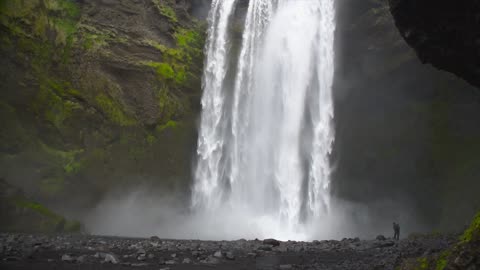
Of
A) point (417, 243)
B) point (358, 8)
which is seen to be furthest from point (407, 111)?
point (417, 243)

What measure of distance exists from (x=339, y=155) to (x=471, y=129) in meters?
6.43

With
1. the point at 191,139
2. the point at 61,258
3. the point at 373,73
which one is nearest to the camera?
the point at 61,258

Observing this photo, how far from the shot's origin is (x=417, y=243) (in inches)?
484

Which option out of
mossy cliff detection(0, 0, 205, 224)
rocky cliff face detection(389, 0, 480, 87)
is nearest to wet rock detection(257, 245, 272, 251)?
rocky cliff face detection(389, 0, 480, 87)

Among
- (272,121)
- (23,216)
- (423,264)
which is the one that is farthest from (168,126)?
(423,264)

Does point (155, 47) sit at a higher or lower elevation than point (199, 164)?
higher

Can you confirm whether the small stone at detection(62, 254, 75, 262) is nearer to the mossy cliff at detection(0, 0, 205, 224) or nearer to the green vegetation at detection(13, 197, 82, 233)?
the green vegetation at detection(13, 197, 82, 233)

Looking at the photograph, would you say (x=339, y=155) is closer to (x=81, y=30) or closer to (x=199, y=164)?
(x=199, y=164)

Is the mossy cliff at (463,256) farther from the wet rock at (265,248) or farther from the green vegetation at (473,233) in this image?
the wet rock at (265,248)

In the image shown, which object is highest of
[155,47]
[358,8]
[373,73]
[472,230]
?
[358,8]

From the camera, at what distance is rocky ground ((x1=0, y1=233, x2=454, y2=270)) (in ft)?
27.6

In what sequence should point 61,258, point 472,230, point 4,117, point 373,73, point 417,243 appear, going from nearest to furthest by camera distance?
point 472,230 → point 61,258 → point 417,243 → point 4,117 → point 373,73

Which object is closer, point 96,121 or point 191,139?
point 96,121

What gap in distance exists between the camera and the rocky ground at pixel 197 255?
8.40 metres
